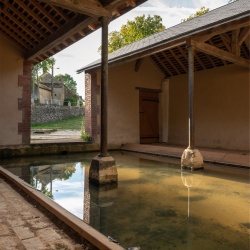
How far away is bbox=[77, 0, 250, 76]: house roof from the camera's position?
5.50 meters

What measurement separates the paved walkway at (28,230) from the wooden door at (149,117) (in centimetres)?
867

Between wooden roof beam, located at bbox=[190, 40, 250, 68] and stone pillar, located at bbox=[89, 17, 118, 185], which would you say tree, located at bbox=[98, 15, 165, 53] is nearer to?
wooden roof beam, located at bbox=[190, 40, 250, 68]

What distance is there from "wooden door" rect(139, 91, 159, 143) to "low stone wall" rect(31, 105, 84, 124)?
14492 millimetres

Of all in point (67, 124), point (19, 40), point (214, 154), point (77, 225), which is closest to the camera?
point (77, 225)

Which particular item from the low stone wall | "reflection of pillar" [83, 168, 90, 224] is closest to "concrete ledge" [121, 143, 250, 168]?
"reflection of pillar" [83, 168, 90, 224]

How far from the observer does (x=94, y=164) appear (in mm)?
4809

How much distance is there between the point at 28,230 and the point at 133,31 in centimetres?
2451

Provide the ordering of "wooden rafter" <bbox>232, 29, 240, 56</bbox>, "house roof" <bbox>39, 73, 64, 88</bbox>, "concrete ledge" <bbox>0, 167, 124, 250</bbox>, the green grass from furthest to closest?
"house roof" <bbox>39, 73, 64, 88</bbox>, the green grass, "wooden rafter" <bbox>232, 29, 240, 56</bbox>, "concrete ledge" <bbox>0, 167, 124, 250</bbox>

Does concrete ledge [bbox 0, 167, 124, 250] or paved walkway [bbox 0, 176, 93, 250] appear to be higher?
concrete ledge [bbox 0, 167, 124, 250]

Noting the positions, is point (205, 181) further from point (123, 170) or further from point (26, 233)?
point (26, 233)

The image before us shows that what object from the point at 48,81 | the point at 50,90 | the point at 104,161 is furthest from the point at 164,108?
the point at 48,81

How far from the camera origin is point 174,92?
11.7 m

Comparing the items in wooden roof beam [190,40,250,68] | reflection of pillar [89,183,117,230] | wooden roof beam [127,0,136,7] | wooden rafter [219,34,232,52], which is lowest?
reflection of pillar [89,183,117,230]

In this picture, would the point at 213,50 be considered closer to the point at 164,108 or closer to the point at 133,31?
the point at 164,108
